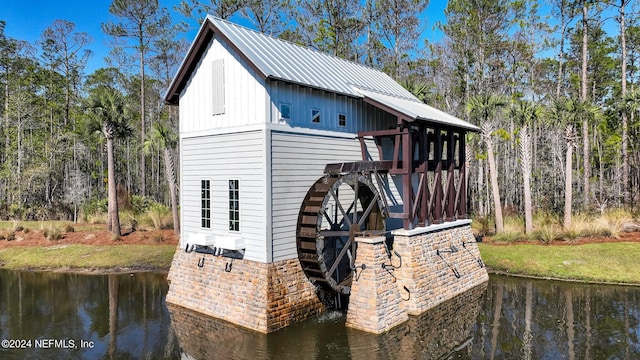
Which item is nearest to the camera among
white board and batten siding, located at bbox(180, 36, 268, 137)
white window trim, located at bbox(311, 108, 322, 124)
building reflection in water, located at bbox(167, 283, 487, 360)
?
building reflection in water, located at bbox(167, 283, 487, 360)

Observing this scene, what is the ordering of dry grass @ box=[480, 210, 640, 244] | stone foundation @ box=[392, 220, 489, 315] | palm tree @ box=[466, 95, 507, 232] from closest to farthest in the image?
1. stone foundation @ box=[392, 220, 489, 315]
2. dry grass @ box=[480, 210, 640, 244]
3. palm tree @ box=[466, 95, 507, 232]

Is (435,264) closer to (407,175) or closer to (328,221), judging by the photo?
(407,175)

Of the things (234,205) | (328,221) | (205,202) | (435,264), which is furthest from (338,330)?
(205,202)

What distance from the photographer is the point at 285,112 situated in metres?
10.7

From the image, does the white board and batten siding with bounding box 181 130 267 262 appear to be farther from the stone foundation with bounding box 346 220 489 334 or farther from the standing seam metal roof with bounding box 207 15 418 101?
the stone foundation with bounding box 346 220 489 334

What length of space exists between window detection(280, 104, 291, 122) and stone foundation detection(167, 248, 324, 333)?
3563 mm

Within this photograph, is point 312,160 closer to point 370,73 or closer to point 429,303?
point 429,303

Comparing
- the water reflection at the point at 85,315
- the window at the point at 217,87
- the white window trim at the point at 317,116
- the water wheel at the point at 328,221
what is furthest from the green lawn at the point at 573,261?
the water reflection at the point at 85,315

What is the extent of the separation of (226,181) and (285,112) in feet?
7.77

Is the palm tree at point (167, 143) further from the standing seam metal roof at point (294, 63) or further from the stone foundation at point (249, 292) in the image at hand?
the standing seam metal roof at point (294, 63)

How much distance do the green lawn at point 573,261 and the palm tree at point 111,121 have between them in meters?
16.5

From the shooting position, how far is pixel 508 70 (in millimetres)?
27422

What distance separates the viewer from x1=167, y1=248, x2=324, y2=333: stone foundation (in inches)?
387

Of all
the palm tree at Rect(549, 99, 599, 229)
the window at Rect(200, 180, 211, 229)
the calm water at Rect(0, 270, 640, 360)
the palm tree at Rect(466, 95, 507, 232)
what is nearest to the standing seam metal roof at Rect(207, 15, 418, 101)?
the window at Rect(200, 180, 211, 229)
